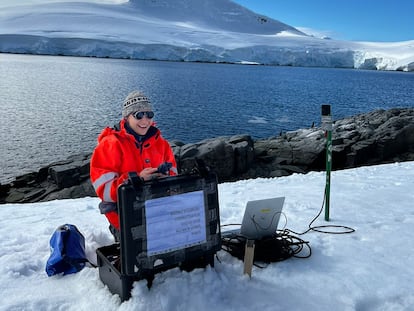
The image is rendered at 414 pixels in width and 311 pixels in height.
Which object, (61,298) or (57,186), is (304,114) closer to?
(57,186)

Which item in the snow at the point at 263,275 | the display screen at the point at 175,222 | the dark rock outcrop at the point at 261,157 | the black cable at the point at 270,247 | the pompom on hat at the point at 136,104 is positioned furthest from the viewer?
the dark rock outcrop at the point at 261,157

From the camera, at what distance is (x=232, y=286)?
12.1ft

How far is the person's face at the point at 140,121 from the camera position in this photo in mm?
3801

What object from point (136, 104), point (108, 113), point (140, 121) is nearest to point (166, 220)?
point (140, 121)

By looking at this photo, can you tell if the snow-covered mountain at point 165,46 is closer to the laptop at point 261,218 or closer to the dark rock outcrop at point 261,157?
the dark rock outcrop at point 261,157

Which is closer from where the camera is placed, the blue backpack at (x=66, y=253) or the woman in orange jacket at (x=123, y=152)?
the woman in orange jacket at (x=123, y=152)

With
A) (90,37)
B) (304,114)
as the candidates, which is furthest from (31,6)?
(304,114)

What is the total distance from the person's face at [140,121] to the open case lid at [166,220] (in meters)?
0.66

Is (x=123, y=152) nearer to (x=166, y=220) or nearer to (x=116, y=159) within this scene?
(x=116, y=159)

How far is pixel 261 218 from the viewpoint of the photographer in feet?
14.7

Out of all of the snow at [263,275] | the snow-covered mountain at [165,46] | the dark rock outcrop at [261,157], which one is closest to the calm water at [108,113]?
the dark rock outcrop at [261,157]

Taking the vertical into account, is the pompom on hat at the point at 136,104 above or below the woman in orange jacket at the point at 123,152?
above

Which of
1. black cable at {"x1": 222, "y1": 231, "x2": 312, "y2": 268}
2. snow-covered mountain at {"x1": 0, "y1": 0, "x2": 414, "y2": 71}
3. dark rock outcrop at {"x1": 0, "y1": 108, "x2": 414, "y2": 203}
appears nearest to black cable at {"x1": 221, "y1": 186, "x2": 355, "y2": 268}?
black cable at {"x1": 222, "y1": 231, "x2": 312, "y2": 268}

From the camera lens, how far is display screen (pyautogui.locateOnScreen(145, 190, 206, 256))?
132 inches
